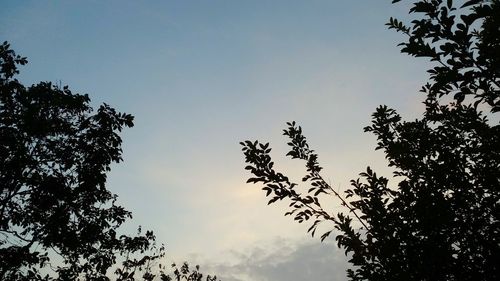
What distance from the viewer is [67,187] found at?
9.97m

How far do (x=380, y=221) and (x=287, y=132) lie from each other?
1895 mm

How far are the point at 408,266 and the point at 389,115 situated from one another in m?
2.75

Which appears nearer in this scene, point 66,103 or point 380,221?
point 380,221

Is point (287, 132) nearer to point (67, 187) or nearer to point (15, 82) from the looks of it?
point (67, 187)

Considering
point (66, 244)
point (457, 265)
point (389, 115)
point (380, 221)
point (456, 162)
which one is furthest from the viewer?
point (66, 244)

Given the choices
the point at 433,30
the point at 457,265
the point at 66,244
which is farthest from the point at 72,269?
the point at 433,30

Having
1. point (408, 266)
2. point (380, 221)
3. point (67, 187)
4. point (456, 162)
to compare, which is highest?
point (67, 187)

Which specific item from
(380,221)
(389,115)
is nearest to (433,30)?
(380,221)

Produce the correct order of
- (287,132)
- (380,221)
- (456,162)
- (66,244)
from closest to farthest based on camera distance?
(380,221) < (456,162) < (287,132) < (66,244)

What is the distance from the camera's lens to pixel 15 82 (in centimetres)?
1062

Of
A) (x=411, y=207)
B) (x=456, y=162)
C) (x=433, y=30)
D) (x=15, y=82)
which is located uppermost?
(x=15, y=82)

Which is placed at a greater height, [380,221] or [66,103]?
[66,103]

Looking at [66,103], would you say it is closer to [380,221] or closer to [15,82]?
[15,82]

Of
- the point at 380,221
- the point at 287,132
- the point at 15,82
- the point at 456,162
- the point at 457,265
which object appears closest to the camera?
the point at 457,265
